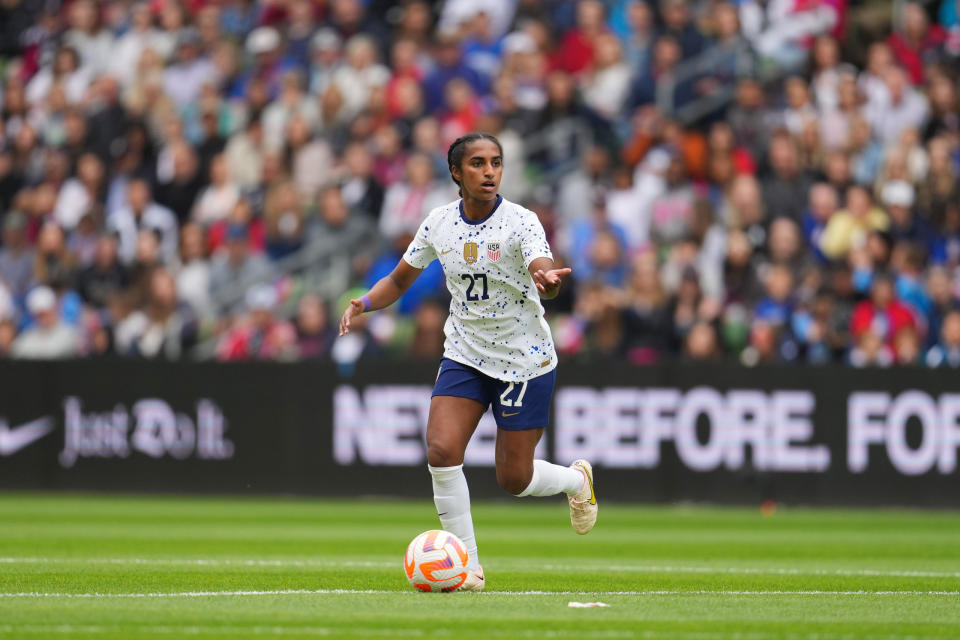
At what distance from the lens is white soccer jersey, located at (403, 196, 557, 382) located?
932 centimetres

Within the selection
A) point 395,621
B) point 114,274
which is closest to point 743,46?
point 114,274

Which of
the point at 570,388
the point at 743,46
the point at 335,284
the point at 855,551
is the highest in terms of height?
the point at 743,46

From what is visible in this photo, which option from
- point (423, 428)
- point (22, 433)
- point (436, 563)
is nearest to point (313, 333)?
point (423, 428)

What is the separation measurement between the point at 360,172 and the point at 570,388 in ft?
14.2

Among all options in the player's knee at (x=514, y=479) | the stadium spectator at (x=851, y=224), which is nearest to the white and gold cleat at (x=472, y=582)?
the player's knee at (x=514, y=479)

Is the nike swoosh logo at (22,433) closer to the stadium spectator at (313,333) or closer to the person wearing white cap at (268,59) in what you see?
the stadium spectator at (313,333)

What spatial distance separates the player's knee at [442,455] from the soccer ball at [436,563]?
39cm

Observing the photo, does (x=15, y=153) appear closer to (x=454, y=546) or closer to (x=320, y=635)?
(x=454, y=546)

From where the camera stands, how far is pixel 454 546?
909 centimetres

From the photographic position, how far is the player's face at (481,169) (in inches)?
362

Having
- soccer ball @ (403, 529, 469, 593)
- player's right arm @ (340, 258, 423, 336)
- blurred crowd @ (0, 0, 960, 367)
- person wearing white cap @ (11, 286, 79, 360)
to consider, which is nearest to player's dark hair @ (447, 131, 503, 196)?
player's right arm @ (340, 258, 423, 336)

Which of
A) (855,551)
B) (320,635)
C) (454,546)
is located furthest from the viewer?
(855,551)

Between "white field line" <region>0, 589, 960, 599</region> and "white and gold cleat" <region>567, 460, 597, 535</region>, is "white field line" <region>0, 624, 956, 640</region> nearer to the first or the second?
"white field line" <region>0, 589, 960, 599</region>

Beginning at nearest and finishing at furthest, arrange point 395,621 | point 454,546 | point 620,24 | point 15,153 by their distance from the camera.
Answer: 1. point 395,621
2. point 454,546
3. point 620,24
4. point 15,153
